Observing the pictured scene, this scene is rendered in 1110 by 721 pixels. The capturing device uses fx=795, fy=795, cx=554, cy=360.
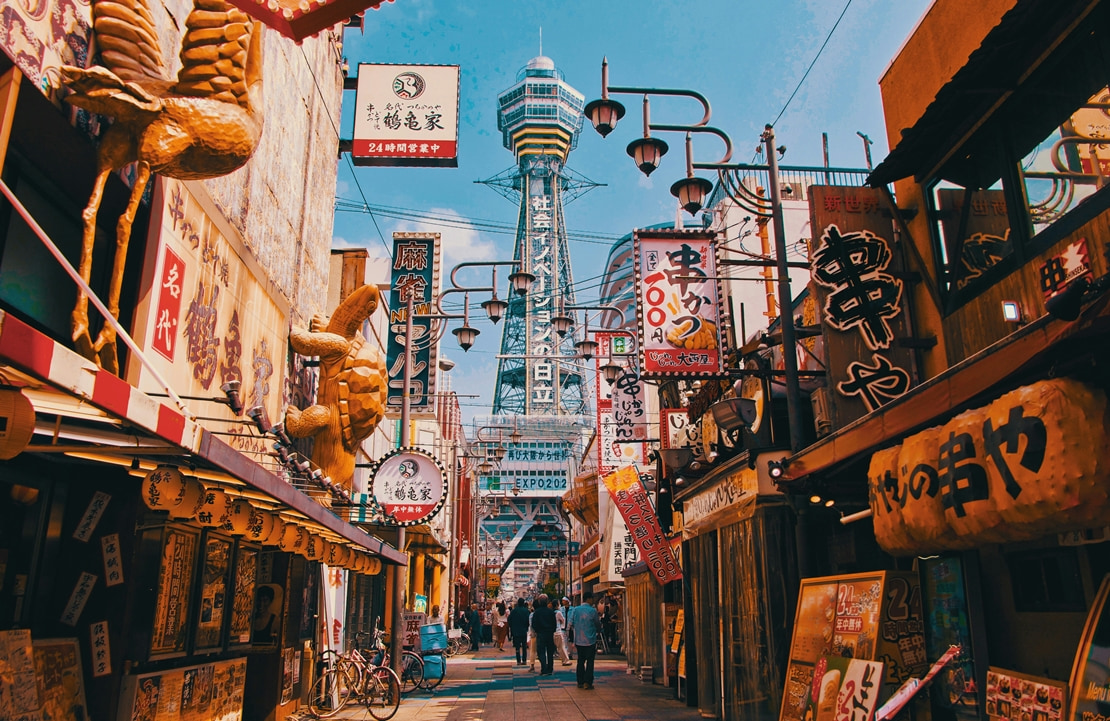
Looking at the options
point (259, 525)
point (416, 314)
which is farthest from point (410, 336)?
point (259, 525)

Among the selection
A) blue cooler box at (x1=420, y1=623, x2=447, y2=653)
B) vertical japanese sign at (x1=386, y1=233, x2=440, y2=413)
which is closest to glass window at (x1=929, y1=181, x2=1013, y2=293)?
blue cooler box at (x1=420, y1=623, x2=447, y2=653)

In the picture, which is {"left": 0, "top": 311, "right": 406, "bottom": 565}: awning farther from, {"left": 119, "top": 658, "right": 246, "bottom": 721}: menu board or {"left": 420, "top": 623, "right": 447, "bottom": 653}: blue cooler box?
{"left": 420, "top": 623, "right": 447, "bottom": 653}: blue cooler box

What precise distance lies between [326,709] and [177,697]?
201 inches

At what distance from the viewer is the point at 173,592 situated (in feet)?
29.0

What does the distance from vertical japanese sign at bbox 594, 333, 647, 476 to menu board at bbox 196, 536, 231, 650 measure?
12.9 meters

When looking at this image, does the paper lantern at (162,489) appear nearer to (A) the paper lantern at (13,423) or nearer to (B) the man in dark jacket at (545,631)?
(A) the paper lantern at (13,423)

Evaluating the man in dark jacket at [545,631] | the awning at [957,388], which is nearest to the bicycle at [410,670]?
the man in dark jacket at [545,631]

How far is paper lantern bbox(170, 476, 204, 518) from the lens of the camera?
655cm

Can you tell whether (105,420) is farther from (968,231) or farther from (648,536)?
(648,536)

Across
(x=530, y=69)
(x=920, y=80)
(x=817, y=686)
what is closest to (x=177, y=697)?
(x=817, y=686)

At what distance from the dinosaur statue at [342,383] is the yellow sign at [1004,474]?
915 cm

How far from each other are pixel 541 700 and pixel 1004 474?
37.0 ft

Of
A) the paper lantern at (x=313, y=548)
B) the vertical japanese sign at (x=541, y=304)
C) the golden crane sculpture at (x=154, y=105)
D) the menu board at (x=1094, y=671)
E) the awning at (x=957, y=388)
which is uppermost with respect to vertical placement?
the vertical japanese sign at (x=541, y=304)

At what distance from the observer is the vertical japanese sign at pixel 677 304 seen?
486 inches
